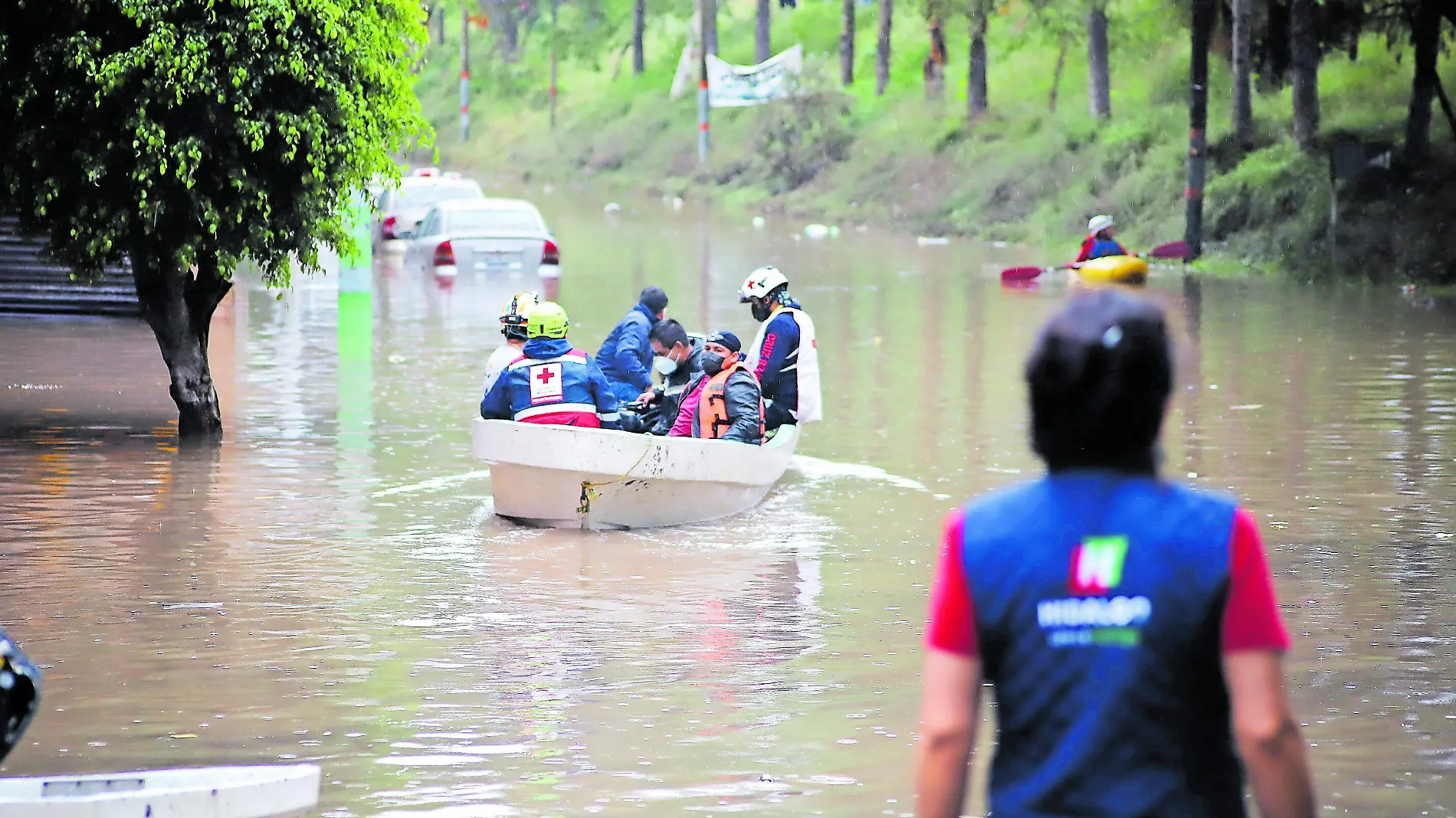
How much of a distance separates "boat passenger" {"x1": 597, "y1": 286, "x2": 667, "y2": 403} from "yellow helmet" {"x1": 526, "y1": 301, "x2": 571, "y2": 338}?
2470mm

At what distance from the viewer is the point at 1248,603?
3.37 m

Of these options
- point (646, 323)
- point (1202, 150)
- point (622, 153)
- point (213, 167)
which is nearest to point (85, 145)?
point (213, 167)

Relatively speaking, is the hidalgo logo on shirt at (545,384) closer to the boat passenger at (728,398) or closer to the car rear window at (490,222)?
the boat passenger at (728,398)

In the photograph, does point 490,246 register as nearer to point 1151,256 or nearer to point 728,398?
point 1151,256

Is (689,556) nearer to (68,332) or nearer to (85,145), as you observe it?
(85,145)

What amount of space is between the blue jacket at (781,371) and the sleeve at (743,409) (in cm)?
88

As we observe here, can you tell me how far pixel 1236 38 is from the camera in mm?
36531

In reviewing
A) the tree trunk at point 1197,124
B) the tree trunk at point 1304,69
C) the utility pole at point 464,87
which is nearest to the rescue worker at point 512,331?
the tree trunk at point 1197,124

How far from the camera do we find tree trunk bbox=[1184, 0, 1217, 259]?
3278 centimetres

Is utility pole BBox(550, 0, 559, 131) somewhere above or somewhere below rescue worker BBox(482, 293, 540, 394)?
above

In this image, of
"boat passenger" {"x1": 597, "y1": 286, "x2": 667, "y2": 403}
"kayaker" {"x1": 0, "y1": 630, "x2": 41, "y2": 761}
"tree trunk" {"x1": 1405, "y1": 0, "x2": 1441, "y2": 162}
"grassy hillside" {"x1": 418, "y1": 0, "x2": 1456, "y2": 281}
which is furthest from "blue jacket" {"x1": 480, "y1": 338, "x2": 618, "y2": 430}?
"tree trunk" {"x1": 1405, "y1": 0, "x2": 1441, "y2": 162}

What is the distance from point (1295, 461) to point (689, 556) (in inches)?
213

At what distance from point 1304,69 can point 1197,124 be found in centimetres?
432

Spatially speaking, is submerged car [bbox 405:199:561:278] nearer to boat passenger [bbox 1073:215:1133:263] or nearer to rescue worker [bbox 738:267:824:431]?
boat passenger [bbox 1073:215:1133:263]
